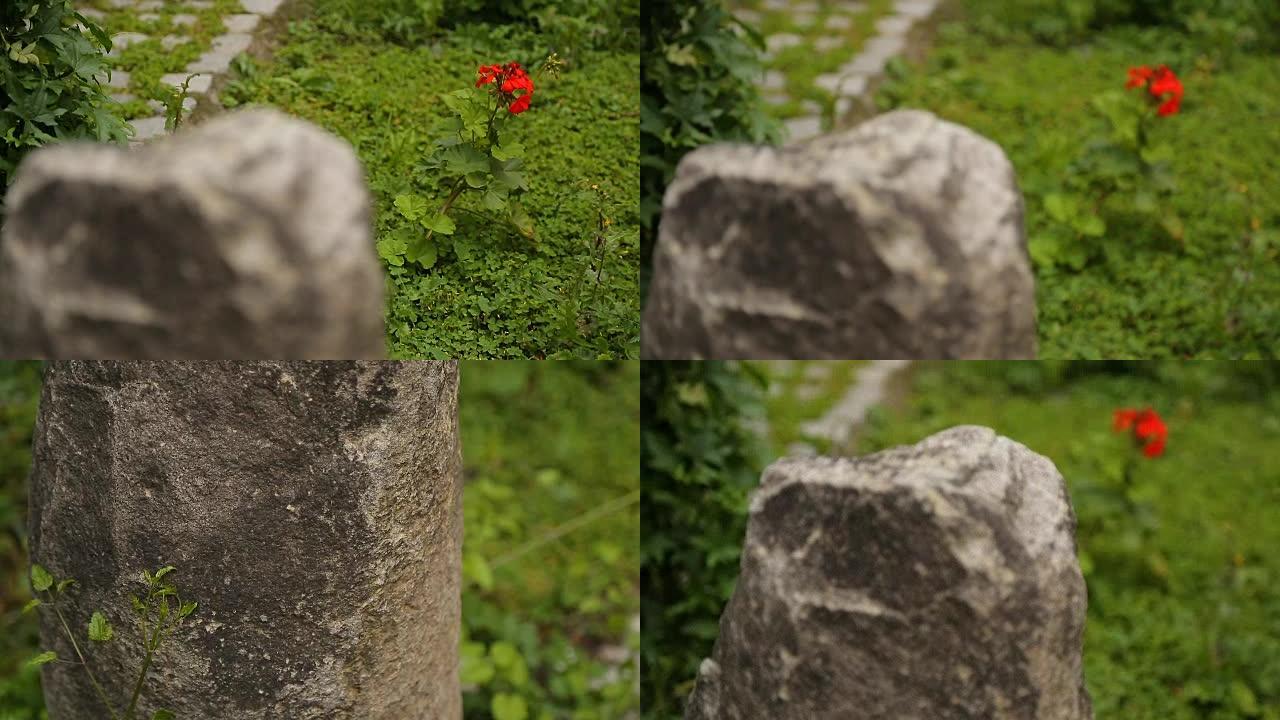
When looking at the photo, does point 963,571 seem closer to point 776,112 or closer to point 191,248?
point 191,248

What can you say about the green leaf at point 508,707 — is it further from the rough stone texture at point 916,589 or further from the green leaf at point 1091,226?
the green leaf at point 1091,226

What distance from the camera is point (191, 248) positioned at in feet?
5.37

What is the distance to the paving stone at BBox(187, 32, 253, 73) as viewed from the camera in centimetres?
309

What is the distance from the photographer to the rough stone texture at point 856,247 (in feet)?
6.28

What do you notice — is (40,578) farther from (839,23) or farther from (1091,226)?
(839,23)

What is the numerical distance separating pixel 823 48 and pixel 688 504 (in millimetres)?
2958

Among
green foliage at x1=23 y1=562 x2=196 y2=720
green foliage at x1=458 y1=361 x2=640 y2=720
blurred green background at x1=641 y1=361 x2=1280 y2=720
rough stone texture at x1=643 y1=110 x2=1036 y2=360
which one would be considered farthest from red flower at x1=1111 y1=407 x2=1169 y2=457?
green foliage at x1=23 y1=562 x2=196 y2=720

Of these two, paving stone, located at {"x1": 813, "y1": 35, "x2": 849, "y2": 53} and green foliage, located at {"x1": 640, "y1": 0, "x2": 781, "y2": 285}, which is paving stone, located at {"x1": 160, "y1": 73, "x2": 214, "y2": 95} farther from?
paving stone, located at {"x1": 813, "y1": 35, "x2": 849, "y2": 53}

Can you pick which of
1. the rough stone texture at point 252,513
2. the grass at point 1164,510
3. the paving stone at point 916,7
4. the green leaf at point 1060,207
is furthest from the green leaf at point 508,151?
the paving stone at point 916,7

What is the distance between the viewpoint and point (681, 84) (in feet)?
12.6

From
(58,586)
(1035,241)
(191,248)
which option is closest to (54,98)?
(58,586)

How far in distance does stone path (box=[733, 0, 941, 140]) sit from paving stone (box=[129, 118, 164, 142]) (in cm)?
265

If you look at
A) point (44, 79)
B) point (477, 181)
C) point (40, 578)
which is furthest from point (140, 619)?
point (44, 79)

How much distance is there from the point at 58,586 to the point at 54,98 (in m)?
1.21
